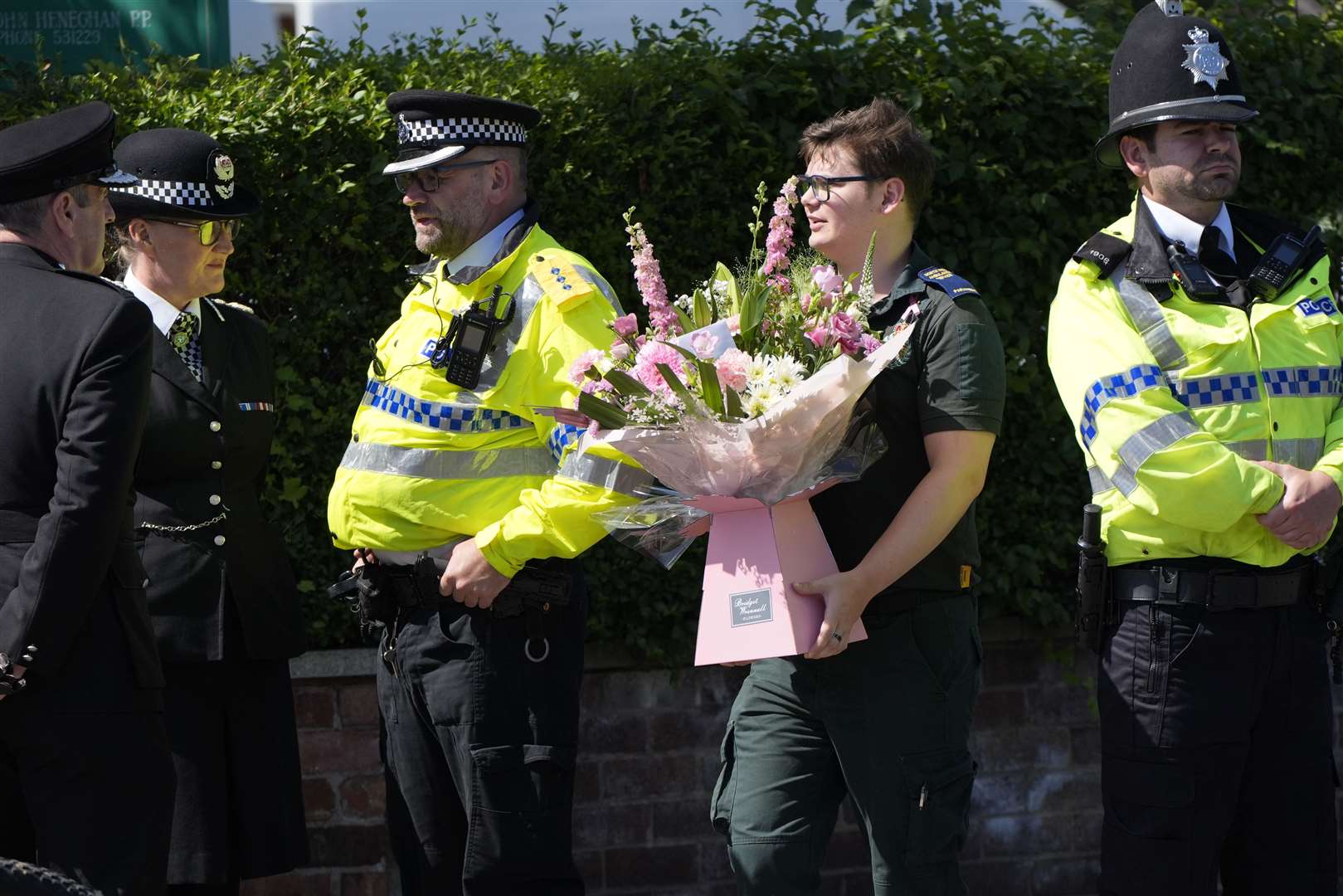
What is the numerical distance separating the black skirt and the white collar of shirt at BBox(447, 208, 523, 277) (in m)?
1.26

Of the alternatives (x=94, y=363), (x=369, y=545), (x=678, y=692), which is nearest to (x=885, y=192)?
(x=369, y=545)

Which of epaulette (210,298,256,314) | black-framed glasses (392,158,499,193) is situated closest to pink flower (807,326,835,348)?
black-framed glasses (392,158,499,193)

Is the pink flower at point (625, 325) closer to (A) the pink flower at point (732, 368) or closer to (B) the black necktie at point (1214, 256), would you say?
(A) the pink flower at point (732, 368)

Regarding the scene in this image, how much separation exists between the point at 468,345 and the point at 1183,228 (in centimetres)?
181

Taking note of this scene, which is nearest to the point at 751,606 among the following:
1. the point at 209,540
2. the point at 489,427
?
the point at 489,427

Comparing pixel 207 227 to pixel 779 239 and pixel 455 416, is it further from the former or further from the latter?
pixel 779 239

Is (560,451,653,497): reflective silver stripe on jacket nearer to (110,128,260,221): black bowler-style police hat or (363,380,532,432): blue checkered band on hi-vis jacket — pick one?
(363,380,532,432): blue checkered band on hi-vis jacket

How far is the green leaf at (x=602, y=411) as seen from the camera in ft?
11.3

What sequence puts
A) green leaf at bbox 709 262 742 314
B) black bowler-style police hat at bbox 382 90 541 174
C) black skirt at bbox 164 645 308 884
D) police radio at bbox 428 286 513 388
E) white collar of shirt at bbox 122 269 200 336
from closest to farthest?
green leaf at bbox 709 262 742 314 < police radio at bbox 428 286 513 388 < black bowler-style police hat at bbox 382 90 541 174 < black skirt at bbox 164 645 308 884 < white collar of shirt at bbox 122 269 200 336

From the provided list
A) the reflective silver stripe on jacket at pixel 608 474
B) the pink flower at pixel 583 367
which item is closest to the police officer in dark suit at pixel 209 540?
the reflective silver stripe on jacket at pixel 608 474

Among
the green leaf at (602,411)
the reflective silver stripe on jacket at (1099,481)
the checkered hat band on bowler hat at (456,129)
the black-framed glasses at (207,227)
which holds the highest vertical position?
the checkered hat band on bowler hat at (456,129)

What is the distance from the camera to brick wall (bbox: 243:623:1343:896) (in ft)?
17.6

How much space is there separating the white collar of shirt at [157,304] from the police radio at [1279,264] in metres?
2.87

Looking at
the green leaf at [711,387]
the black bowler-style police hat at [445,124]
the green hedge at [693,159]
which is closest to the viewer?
the green leaf at [711,387]
